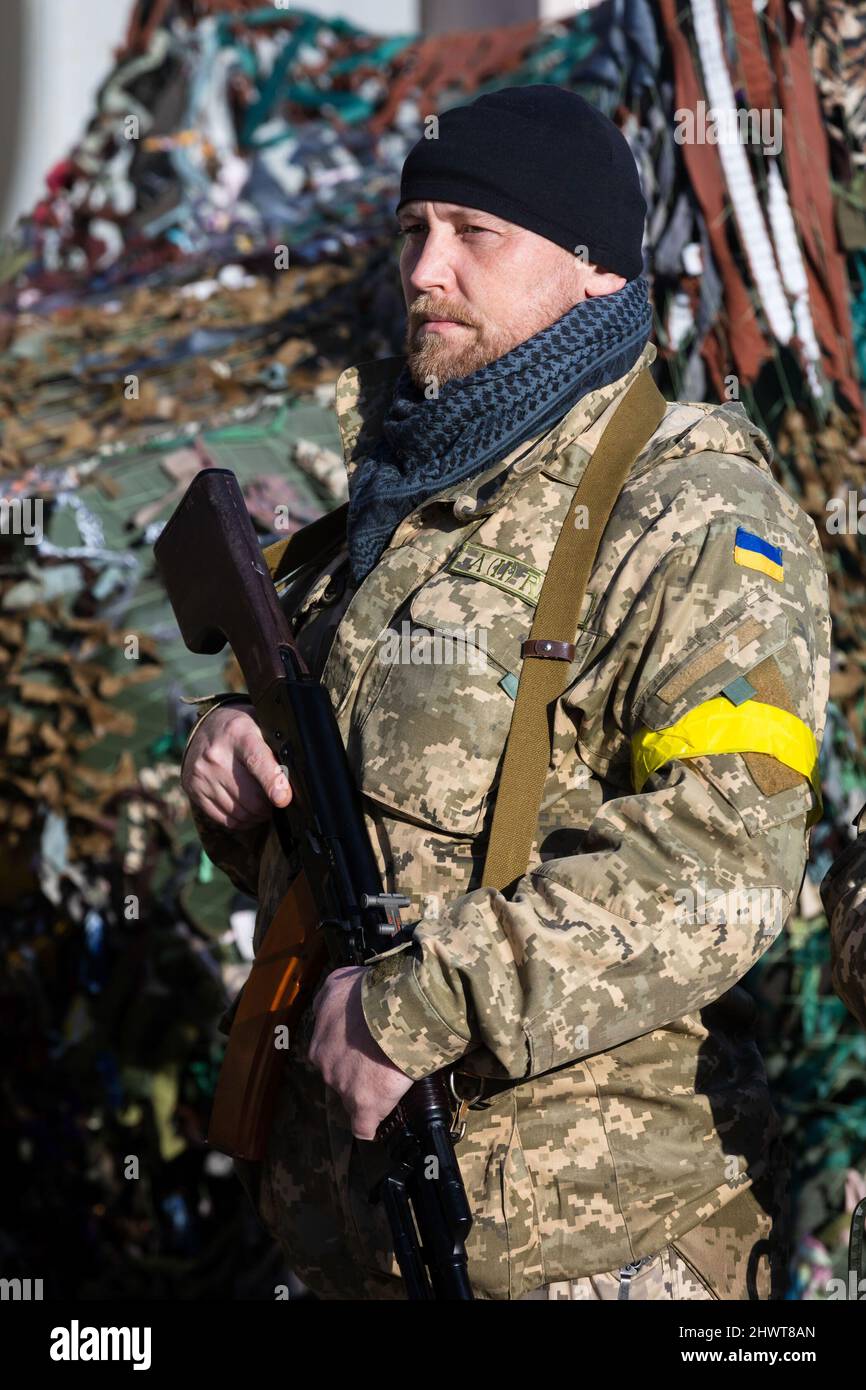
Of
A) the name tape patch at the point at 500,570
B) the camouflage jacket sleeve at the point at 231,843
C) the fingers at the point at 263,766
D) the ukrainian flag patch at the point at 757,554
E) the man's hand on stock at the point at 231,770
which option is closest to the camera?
the ukrainian flag patch at the point at 757,554

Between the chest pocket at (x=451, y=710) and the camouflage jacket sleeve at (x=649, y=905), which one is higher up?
the chest pocket at (x=451, y=710)

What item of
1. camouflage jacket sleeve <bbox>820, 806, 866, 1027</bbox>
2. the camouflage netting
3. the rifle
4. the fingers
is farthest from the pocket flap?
the camouflage netting

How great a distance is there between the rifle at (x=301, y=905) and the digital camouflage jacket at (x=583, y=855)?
51mm

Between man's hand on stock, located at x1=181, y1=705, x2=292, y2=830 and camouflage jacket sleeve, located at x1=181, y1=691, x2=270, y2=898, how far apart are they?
8 cm

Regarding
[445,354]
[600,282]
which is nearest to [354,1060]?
[445,354]

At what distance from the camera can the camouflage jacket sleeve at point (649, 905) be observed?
192cm

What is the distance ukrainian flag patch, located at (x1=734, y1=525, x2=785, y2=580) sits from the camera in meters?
2.05

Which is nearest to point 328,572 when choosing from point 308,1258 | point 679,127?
point 308,1258

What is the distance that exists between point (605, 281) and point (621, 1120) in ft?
3.81

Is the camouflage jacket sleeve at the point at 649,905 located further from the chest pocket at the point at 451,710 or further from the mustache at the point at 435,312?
the mustache at the point at 435,312

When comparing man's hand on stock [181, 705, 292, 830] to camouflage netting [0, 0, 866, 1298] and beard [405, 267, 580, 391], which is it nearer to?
beard [405, 267, 580, 391]

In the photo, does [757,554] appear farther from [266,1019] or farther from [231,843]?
[231,843]

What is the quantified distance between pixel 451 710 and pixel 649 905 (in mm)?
383

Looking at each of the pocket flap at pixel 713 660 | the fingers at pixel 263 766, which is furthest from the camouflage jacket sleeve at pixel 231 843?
the pocket flap at pixel 713 660
